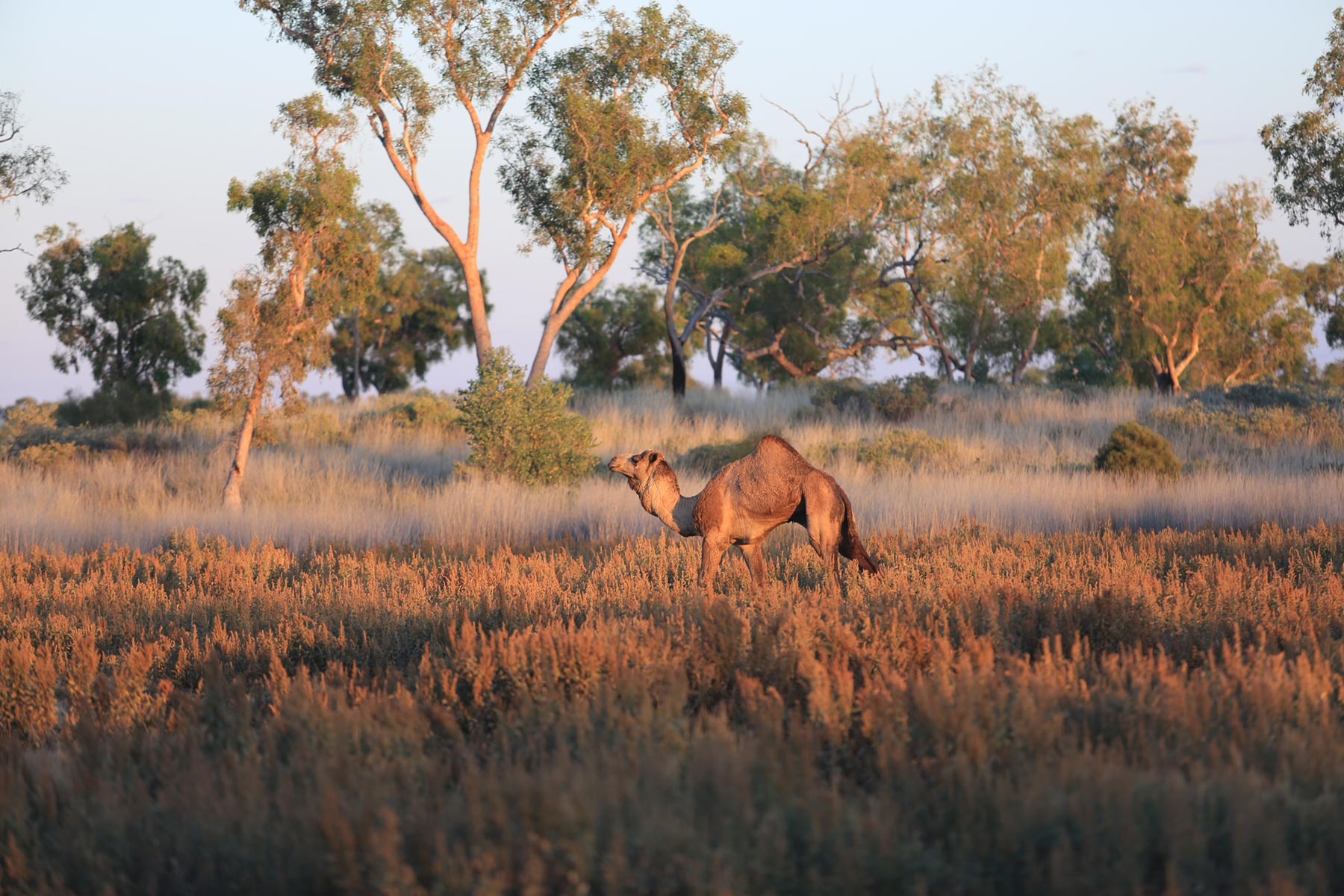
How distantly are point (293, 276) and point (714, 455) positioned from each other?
7441mm

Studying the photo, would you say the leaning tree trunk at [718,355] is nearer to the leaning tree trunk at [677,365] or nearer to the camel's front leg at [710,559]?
the leaning tree trunk at [677,365]

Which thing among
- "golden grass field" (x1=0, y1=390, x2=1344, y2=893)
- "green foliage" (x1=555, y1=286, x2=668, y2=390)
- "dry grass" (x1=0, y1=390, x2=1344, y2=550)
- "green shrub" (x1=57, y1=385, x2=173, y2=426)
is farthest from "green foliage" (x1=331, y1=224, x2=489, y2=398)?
"golden grass field" (x1=0, y1=390, x2=1344, y2=893)

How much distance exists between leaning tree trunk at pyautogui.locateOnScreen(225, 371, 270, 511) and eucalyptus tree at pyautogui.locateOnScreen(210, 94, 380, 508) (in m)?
0.01

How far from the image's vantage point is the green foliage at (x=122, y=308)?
3416 cm

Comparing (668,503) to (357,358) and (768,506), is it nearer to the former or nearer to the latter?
(768,506)

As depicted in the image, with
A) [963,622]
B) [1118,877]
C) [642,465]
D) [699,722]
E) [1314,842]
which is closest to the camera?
[1118,877]

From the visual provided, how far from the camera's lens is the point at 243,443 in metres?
16.0

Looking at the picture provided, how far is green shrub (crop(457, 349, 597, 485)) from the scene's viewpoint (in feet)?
57.3

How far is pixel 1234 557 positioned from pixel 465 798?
792 cm

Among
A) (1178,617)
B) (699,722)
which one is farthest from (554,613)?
(1178,617)

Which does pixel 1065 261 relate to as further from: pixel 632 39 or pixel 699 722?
pixel 699 722

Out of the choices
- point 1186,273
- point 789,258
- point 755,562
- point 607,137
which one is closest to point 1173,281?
point 1186,273

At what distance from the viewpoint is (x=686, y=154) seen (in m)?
25.3

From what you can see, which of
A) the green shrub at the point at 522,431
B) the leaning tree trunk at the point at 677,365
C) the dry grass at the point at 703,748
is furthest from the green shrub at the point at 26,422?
the dry grass at the point at 703,748
